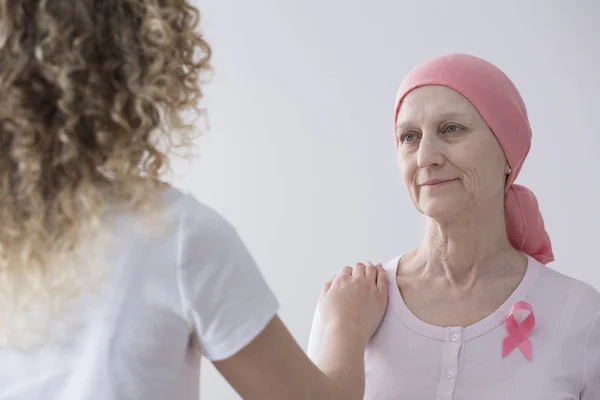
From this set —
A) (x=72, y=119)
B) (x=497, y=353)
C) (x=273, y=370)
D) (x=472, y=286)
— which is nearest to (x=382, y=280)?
(x=472, y=286)

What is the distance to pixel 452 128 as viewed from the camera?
174 cm

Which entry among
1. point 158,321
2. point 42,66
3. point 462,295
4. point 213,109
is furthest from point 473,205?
point 213,109

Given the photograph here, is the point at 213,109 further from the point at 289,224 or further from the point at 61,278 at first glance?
the point at 61,278

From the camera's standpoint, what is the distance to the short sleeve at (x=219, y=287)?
970mm

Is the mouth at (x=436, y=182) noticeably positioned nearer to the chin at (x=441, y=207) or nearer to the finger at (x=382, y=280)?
the chin at (x=441, y=207)

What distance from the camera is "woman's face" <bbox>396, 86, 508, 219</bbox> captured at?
67.7 inches

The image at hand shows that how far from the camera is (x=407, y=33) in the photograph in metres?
3.53

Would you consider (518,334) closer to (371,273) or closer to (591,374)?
(591,374)

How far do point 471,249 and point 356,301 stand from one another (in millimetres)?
308

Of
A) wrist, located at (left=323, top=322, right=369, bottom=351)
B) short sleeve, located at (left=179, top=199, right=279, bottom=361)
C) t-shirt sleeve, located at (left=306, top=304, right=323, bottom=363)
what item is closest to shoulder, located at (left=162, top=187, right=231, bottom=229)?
short sleeve, located at (left=179, top=199, right=279, bottom=361)

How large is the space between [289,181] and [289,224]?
211mm

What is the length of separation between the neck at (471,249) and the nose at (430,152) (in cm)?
15

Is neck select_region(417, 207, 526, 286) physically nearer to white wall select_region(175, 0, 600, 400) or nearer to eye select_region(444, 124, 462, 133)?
eye select_region(444, 124, 462, 133)

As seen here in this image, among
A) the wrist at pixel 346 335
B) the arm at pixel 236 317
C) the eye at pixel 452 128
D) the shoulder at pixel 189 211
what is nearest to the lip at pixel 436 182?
the eye at pixel 452 128
